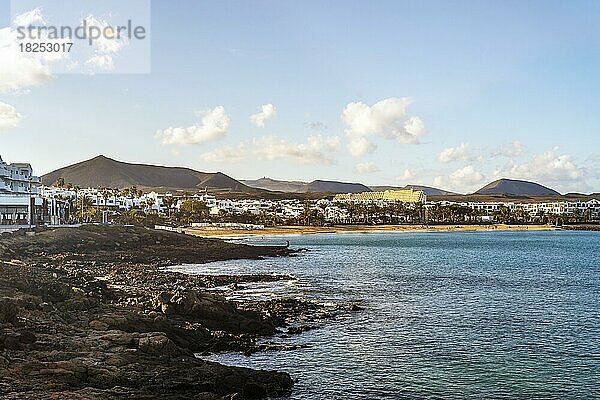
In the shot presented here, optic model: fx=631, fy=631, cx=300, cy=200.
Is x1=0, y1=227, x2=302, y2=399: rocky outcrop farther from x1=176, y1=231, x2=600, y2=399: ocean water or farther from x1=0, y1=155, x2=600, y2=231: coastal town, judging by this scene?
x1=0, y1=155, x2=600, y2=231: coastal town

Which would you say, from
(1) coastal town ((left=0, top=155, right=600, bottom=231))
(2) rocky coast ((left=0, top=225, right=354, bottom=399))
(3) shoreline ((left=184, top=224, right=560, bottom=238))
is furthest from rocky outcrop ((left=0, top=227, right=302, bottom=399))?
(3) shoreline ((left=184, top=224, right=560, bottom=238))

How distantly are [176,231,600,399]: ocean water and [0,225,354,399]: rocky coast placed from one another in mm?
1964

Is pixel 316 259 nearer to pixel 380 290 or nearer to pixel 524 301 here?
pixel 380 290

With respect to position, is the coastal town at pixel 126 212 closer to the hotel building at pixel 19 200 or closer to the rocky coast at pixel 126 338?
the hotel building at pixel 19 200

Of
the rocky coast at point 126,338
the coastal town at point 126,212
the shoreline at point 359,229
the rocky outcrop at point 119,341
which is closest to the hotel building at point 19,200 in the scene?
the coastal town at point 126,212

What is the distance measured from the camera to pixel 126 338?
2055 centimetres

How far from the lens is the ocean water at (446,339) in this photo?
2095 centimetres

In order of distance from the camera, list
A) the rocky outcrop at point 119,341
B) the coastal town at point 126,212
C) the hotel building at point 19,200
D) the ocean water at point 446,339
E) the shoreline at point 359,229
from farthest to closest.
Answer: the shoreline at point 359,229, the coastal town at point 126,212, the hotel building at point 19,200, the ocean water at point 446,339, the rocky outcrop at point 119,341

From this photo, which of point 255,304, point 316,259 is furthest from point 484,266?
point 255,304

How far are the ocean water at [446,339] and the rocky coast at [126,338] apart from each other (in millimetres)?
1964

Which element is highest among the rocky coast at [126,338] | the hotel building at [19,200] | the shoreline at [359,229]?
the hotel building at [19,200]

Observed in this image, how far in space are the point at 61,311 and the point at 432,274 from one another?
3975 cm

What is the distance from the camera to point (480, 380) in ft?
71.2

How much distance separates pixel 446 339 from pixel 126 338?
14316mm
